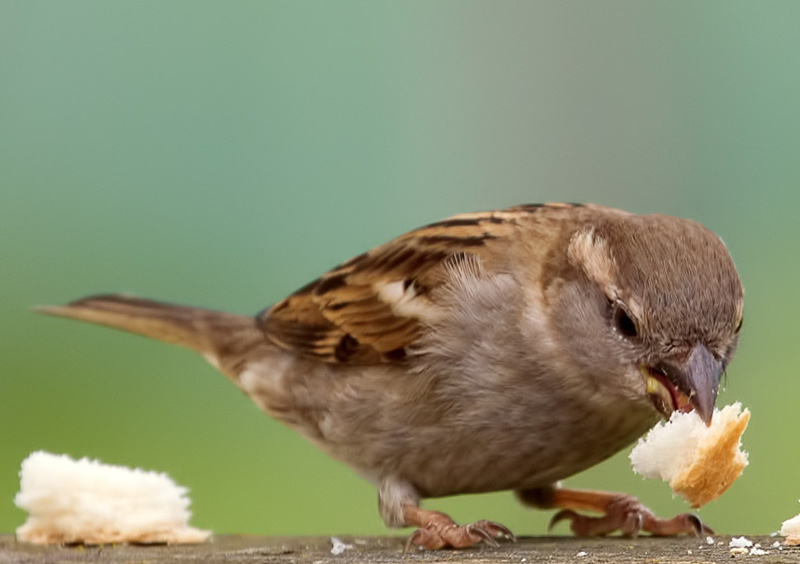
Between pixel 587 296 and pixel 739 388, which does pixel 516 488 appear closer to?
pixel 587 296

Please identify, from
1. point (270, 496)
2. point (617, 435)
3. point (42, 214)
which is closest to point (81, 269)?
point (42, 214)

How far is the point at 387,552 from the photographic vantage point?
7.70 feet

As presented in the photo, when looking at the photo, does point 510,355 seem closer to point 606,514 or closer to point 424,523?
point 424,523

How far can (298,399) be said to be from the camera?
9.68 feet

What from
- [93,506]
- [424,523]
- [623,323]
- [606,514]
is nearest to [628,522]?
[606,514]

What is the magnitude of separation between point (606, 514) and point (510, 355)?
47cm

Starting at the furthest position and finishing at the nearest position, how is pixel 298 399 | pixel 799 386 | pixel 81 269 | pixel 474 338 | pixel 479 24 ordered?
1. pixel 479 24
2. pixel 81 269
3. pixel 799 386
4. pixel 298 399
5. pixel 474 338

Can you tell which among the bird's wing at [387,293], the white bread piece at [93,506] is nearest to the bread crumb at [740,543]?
the bird's wing at [387,293]

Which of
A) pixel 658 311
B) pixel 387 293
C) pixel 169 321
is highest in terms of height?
pixel 169 321

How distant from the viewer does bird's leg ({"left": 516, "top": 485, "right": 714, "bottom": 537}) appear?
104 inches

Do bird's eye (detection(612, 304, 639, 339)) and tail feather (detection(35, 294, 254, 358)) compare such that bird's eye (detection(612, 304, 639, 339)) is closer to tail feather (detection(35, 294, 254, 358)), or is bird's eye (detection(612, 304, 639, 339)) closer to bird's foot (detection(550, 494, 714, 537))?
bird's foot (detection(550, 494, 714, 537))

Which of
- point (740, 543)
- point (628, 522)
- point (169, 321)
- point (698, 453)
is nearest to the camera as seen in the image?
point (740, 543)

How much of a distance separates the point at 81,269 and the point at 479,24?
1.84 m

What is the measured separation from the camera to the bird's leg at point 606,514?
8.63 feet
